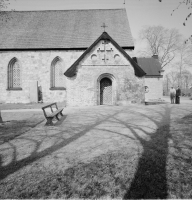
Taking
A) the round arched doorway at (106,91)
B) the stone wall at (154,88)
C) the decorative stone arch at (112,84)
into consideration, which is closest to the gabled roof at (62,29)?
the decorative stone arch at (112,84)

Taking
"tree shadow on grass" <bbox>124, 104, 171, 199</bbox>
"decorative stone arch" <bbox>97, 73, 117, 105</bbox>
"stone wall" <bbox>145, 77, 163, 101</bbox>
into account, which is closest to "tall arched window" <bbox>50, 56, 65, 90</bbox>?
"decorative stone arch" <bbox>97, 73, 117, 105</bbox>

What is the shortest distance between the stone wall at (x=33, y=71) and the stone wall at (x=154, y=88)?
16021 millimetres

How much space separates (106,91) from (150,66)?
1819cm

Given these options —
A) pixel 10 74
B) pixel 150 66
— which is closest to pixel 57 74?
pixel 10 74

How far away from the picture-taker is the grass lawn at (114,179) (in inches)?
84.3

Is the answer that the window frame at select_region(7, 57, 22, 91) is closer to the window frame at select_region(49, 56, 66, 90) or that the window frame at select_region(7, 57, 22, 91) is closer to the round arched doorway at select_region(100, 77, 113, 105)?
the window frame at select_region(49, 56, 66, 90)

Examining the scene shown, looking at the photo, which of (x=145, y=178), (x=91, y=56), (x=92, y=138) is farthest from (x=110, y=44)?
(x=145, y=178)

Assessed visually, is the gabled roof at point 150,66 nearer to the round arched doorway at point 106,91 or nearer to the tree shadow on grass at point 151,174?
the round arched doorway at point 106,91

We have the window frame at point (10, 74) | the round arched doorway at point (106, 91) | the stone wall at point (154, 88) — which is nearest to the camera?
the round arched doorway at point (106, 91)

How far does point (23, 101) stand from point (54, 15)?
43.1 feet

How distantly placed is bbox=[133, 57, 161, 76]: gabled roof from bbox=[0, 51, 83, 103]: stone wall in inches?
628

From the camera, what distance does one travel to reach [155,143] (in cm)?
402

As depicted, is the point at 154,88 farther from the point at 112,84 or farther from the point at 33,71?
the point at 33,71

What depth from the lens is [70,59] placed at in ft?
56.9
